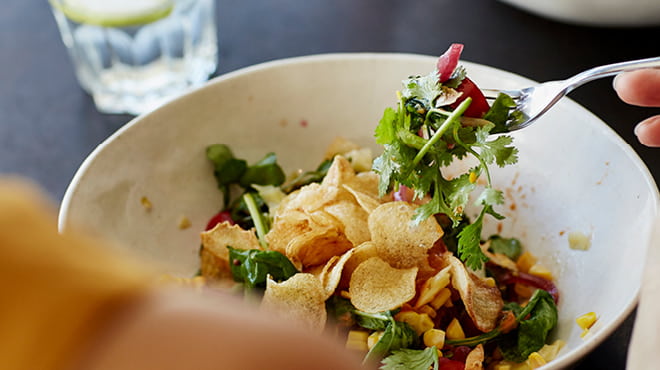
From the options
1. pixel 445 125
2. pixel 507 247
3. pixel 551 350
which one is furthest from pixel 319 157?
pixel 551 350

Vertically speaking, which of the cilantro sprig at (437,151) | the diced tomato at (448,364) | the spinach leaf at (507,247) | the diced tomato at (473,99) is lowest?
the diced tomato at (448,364)

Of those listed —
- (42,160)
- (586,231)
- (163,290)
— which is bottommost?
(42,160)

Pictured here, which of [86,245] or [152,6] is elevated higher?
[86,245]

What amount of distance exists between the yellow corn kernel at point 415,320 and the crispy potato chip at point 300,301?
14cm

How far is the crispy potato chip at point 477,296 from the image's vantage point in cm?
124

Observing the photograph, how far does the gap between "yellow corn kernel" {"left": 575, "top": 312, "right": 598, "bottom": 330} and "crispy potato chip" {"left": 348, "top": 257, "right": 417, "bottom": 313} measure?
29 cm

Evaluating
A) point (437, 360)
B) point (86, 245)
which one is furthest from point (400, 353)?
point (86, 245)

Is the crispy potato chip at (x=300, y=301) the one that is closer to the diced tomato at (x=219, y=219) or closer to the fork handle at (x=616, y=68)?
the diced tomato at (x=219, y=219)

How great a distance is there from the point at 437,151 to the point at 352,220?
9.1 inches

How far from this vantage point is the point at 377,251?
1.33 m

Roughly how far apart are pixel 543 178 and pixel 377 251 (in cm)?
41

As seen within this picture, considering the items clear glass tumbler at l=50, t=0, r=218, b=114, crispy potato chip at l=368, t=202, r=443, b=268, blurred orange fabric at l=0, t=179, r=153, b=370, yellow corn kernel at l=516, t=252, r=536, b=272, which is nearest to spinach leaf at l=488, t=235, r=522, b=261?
yellow corn kernel at l=516, t=252, r=536, b=272

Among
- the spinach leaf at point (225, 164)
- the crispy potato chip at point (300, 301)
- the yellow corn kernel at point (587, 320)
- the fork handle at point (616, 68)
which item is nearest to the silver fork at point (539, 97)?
the fork handle at point (616, 68)

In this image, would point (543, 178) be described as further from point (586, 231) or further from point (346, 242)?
point (346, 242)
